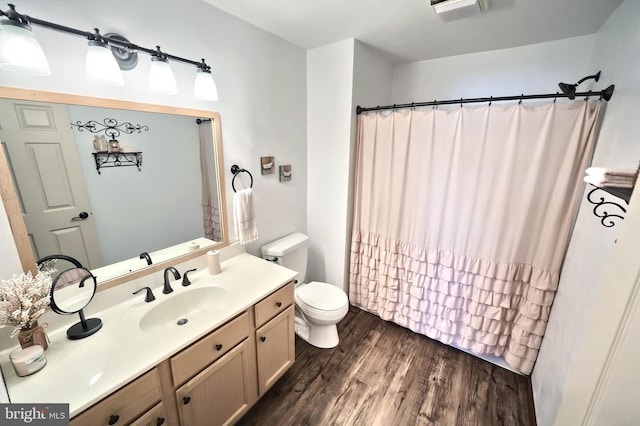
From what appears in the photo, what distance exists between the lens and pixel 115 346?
1.02 meters

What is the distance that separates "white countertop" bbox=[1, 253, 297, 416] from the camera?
0.83 metres

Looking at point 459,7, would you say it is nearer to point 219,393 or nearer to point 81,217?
point 81,217

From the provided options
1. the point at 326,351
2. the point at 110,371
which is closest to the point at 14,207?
the point at 110,371

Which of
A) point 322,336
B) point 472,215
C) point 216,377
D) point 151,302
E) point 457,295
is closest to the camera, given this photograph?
point 216,377

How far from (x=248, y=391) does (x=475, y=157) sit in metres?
2.07

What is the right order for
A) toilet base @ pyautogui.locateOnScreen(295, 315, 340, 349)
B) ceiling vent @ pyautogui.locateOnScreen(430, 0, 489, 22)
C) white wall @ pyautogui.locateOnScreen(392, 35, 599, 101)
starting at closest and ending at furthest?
ceiling vent @ pyautogui.locateOnScreen(430, 0, 489, 22) → white wall @ pyautogui.locateOnScreen(392, 35, 599, 101) → toilet base @ pyautogui.locateOnScreen(295, 315, 340, 349)

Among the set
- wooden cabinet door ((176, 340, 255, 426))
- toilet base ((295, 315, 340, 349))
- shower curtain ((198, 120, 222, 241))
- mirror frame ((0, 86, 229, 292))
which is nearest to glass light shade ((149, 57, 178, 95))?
mirror frame ((0, 86, 229, 292))

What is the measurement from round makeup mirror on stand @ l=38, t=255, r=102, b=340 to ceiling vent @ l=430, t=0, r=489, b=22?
223 centimetres

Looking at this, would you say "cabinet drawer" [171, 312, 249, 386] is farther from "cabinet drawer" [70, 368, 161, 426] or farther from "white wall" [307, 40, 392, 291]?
"white wall" [307, 40, 392, 291]

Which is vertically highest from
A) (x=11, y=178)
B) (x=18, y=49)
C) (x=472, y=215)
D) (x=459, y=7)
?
(x=459, y=7)

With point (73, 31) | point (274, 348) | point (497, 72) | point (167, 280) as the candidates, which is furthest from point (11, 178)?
point (497, 72)

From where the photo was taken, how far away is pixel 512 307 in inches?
69.7

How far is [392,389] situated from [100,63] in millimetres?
2403

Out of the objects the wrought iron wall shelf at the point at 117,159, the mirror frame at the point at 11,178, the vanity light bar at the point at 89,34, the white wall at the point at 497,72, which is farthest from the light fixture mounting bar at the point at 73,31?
the white wall at the point at 497,72
